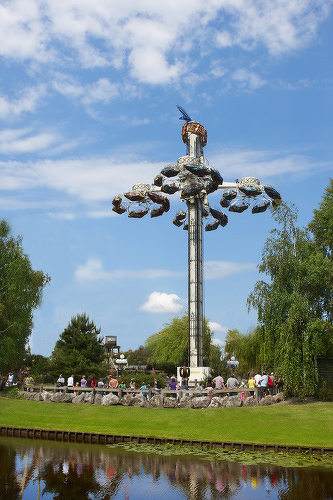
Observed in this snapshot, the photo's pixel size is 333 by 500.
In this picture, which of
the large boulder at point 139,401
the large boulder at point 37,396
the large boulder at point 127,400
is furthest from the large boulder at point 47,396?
the large boulder at point 139,401

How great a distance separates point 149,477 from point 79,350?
34.6 metres

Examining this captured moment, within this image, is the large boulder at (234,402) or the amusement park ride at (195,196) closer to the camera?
the large boulder at (234,402)

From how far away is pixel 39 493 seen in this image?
14.3m

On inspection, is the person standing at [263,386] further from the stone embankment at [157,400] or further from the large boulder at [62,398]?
the large boulder at [62,398]

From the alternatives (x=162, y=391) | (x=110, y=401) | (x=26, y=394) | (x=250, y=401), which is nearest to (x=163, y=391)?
(x=162, y=391)

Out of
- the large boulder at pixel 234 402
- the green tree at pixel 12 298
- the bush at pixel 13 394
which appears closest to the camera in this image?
the large boulder at pixel 234 402

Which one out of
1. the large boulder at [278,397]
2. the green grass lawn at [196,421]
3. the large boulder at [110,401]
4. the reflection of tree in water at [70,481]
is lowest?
the reflection of tree in water at [70,481]

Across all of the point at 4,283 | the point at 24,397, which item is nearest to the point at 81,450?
the point at 24,397

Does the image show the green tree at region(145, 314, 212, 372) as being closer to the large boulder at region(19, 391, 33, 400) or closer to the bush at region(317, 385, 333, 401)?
the large boulder at region(19, 391, 33, 400)

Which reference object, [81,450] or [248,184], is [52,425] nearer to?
[81,450]

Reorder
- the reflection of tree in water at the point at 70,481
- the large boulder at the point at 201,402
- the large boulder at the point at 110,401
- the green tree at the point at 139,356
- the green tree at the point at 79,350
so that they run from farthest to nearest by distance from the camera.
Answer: the green tree at the point at 139,356 → the green tree at the point at 79,350 → the large boulder at the point at 110,401 → the large boulder at the point at 201,402 → the reflection of tree in water at the point at 70,481

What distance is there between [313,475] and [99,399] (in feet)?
56.1

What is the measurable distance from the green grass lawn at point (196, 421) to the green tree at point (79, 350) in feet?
56.5

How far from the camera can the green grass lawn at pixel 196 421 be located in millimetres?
22031
